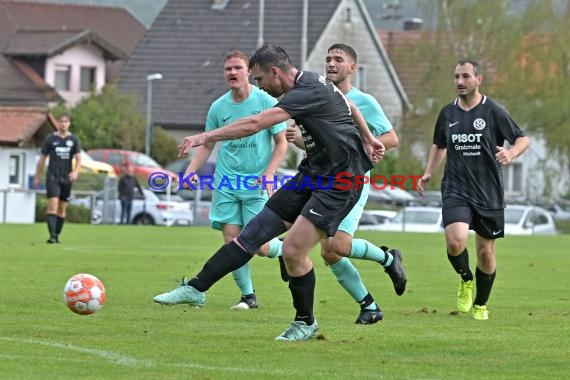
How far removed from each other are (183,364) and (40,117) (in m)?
32.9

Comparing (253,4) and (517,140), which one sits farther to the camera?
(253,4)

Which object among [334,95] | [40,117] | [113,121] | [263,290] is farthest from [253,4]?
[334,95]

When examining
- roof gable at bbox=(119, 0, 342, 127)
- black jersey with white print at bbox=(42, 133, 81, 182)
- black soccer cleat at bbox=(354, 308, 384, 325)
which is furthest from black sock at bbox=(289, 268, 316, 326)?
roof gable at bbox=(119, 0, 342, 127)

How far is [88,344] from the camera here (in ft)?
31.9

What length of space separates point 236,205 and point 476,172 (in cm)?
216

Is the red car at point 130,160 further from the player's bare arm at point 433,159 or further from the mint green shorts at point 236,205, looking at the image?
→ the player's bare arm at point 433,159

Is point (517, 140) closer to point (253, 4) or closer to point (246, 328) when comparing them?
point (246, 328)

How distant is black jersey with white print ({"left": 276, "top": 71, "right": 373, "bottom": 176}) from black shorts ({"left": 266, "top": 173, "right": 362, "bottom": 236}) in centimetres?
10

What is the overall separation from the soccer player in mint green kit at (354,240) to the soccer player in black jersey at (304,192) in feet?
2.84

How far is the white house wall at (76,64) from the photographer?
71312 millimetres

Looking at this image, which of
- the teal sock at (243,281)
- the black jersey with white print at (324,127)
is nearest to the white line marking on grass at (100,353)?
the black jersey with white print at (324,127)

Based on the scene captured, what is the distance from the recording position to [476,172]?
12539mm

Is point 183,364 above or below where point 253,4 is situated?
below

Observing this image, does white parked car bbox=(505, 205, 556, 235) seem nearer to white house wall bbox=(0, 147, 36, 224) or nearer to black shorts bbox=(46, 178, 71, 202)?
white house wall bbox=(0, 147, 36, 224)
